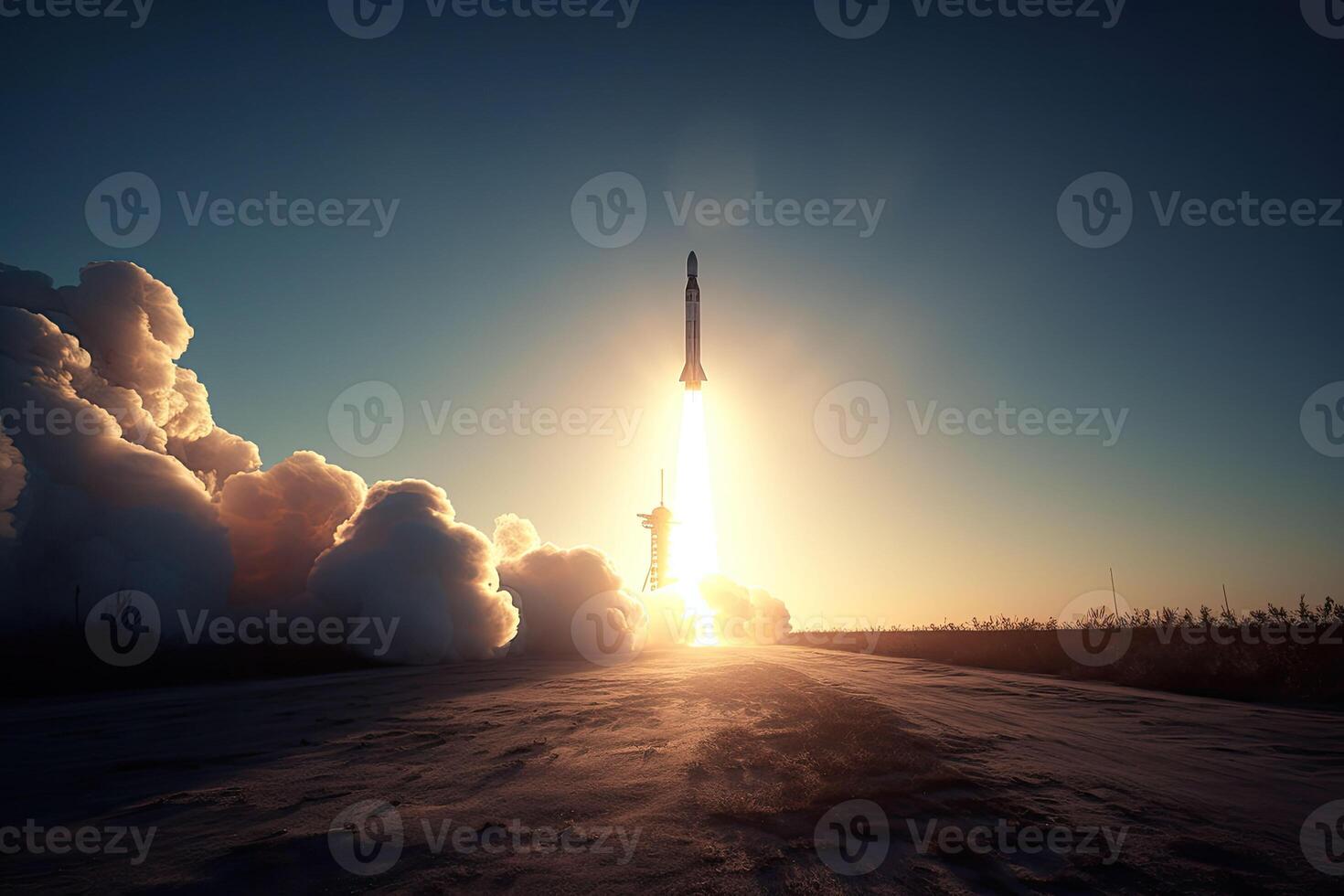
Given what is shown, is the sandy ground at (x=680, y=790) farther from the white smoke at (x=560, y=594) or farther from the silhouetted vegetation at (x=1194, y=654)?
the white smoke at (x=560, y=594)

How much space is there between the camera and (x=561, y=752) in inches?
475

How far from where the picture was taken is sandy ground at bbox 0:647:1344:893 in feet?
22.6

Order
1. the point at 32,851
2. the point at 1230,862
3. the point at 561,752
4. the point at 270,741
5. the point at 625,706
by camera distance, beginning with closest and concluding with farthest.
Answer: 1. the point at 1230,862
2. the point at 32,851
3. the point at 561,752
4. the point at 270,741
5. the point at 625,706

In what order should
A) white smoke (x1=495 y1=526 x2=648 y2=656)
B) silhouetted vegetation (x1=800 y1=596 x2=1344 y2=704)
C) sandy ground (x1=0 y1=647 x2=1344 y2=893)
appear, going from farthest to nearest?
1. white smoke (x1=495 y1=526 x2=648 y2=656)
2. silhouetted vegetation (x1=800 y1=596 x2=1344 y2=704)
3. sandy ground (x1=0 y1=647 x2=1344 y2=893)

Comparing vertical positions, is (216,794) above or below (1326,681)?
below

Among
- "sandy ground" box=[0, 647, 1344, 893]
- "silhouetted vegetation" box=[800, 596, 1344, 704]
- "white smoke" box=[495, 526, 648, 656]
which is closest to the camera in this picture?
"sandy ground" box=[0, 647, 1344, 893]

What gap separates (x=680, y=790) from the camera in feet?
30.9

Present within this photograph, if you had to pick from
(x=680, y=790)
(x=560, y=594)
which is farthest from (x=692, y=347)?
(x=680, y=790)

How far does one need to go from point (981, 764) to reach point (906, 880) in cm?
459

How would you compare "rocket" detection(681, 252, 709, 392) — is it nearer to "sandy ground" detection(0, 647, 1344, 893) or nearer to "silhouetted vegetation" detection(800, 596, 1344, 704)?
"silhouetted vegetation" detection(800, 596, 1344, 704)

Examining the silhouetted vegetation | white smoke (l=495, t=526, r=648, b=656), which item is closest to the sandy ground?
the silhouetted vegetation

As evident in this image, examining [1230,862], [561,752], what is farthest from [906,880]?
[561,752]

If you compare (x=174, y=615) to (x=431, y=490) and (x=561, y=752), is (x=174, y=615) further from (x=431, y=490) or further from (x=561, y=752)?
(x=561, y=752)

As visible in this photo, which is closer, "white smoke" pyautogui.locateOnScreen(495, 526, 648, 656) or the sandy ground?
the sandy ground
